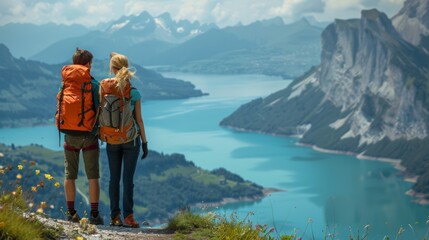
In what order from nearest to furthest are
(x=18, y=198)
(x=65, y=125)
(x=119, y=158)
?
(x=18, y=198) < (x=65, y=125) < (x=119, y=158)

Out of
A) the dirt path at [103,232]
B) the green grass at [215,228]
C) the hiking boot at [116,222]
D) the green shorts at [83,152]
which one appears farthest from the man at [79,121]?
the green grass at [215,228]

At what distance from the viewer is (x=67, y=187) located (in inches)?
625

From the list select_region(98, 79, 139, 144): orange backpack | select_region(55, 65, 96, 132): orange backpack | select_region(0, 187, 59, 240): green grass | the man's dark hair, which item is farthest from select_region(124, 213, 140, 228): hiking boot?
select_region(0, 187, 59, 240): green grass

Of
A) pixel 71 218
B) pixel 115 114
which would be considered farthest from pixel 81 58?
pixel 71 218

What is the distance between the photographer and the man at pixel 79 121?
49.6 feet

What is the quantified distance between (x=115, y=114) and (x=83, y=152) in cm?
103

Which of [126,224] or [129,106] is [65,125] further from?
[126,224]

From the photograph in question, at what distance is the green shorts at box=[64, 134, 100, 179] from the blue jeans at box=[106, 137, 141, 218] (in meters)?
0.37

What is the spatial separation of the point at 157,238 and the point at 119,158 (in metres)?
2.67

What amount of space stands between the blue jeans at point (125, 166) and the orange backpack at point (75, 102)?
38.3 inches

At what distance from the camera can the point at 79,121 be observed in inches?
597

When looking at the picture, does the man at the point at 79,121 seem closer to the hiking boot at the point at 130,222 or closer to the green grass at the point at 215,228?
the hiking boot at the point at 130,222

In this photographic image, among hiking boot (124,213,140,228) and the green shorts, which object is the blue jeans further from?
the green shorts

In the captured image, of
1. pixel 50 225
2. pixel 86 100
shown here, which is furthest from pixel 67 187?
pixel 50 225
